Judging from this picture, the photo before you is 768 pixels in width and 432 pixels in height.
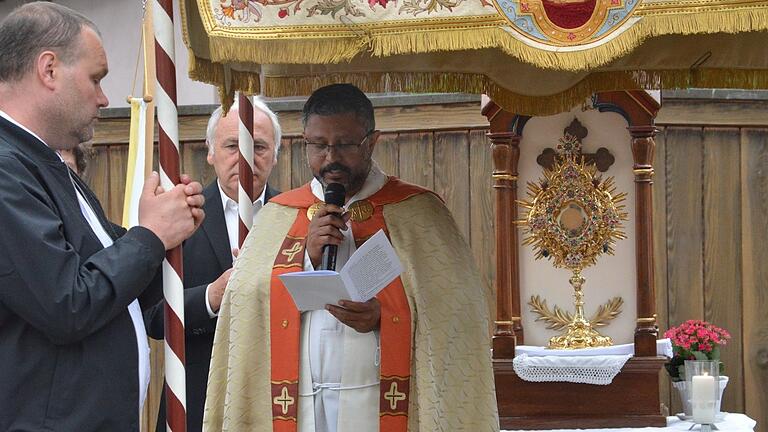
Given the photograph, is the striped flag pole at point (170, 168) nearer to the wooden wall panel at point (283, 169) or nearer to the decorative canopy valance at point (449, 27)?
the decorative canopy valance at point (449, 27)

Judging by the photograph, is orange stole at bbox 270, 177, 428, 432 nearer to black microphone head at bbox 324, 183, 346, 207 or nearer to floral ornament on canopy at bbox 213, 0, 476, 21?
black microphone head at bbox 324, 183, 346, 207

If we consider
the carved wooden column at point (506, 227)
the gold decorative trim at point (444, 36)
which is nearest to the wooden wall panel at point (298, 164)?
the carved wooden column at point (506, 227)

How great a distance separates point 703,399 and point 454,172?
2.34 metres

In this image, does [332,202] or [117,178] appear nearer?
[332,202]

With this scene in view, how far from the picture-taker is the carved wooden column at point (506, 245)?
596cm

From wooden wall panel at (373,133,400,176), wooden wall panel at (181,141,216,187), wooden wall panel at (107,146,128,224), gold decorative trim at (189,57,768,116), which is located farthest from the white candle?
wooden wall panel at (107,146,128,224)

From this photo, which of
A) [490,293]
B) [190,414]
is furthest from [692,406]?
[190,414]

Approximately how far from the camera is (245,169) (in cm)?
464

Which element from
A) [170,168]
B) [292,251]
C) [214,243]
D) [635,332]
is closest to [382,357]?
[292,251]

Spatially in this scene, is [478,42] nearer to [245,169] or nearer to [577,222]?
[245,169]

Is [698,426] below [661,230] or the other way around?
below

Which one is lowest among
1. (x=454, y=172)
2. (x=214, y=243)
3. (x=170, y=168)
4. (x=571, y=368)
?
(x=571, y=368)

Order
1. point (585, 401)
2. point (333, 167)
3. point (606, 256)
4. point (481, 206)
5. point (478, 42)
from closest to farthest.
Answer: point (478, 42), point (333, 167), point (585, 401), point (606, 256), point (481, 206)

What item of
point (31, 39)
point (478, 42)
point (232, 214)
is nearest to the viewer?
point (31, 39)
